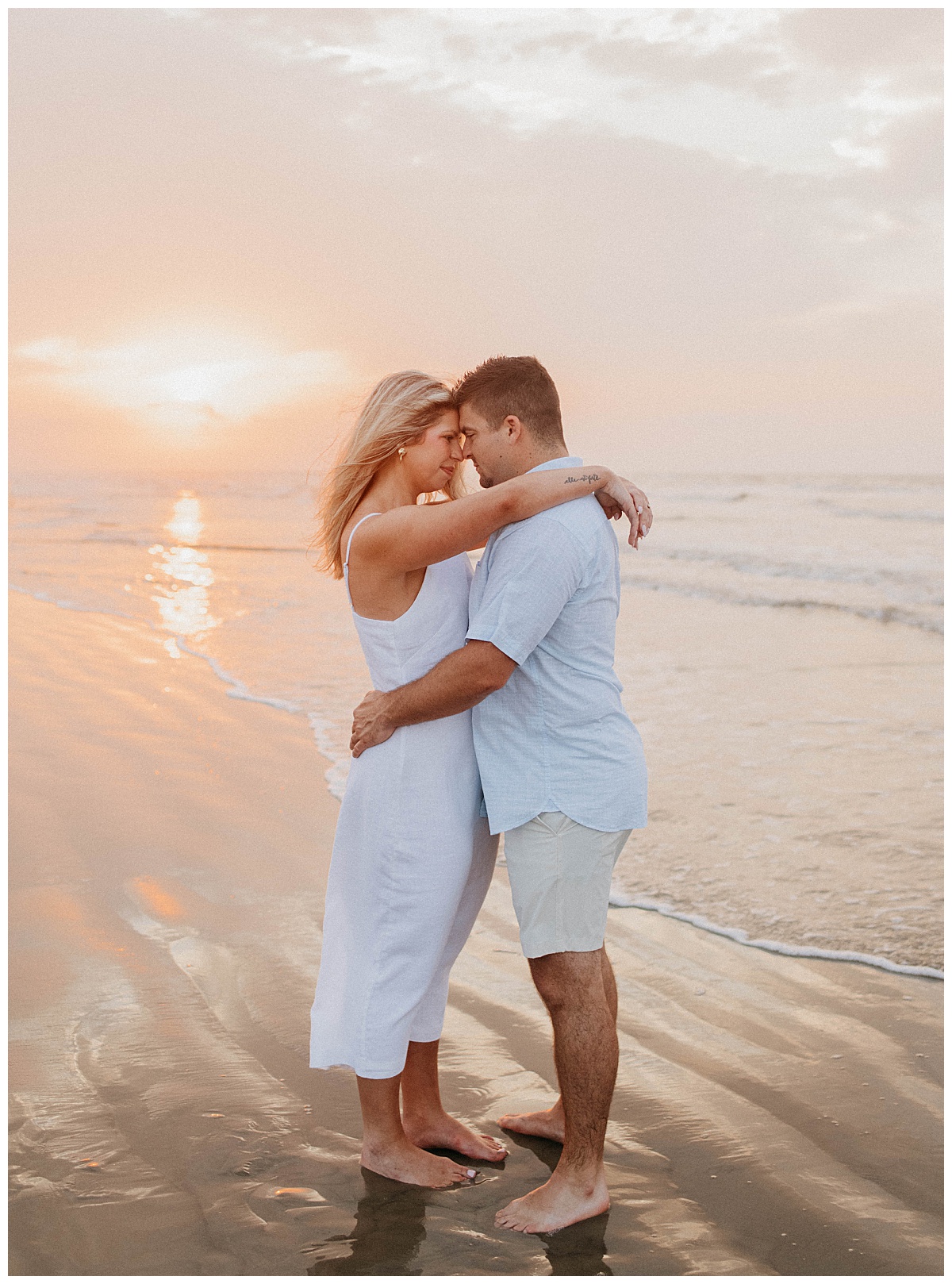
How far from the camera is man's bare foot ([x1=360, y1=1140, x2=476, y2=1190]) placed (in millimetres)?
2969

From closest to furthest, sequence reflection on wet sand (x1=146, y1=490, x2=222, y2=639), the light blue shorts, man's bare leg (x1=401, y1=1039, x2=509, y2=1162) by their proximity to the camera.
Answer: the light blue shorts < man's bare leg (x1=401, y1=1039, x2=509, y2=1162) < reflection on wet sand (x1=146, y1=490, x2=222, y2=639)

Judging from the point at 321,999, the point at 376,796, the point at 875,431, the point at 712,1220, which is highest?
the point at 875,431

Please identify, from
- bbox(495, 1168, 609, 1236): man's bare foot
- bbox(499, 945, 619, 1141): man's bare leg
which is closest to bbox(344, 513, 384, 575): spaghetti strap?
bbox(499, 945, 619, 1141): man's bare leg

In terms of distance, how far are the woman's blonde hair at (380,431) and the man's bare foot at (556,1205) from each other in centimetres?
184

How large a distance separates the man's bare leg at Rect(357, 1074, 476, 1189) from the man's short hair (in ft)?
6.30

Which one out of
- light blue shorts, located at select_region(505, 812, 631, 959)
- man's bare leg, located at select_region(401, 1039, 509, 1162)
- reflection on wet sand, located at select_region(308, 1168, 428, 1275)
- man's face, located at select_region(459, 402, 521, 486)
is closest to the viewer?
reflection on wet sand, located at select_region(308, 1168, 428, 1275)

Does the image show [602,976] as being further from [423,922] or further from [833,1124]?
[833,1124]

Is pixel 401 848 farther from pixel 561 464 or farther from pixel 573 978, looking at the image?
pixel 561 464

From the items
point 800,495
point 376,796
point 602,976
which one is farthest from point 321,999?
point 800,495

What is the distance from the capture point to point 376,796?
10.1 ft

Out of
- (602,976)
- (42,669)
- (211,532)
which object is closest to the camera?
(602,976)

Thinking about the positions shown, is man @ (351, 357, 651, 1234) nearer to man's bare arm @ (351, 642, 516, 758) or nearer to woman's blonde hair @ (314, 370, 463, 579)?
man's bare arm @ (351, 642, 516, 758)

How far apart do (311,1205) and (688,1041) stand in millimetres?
1471

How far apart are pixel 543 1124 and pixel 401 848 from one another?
98 cm
